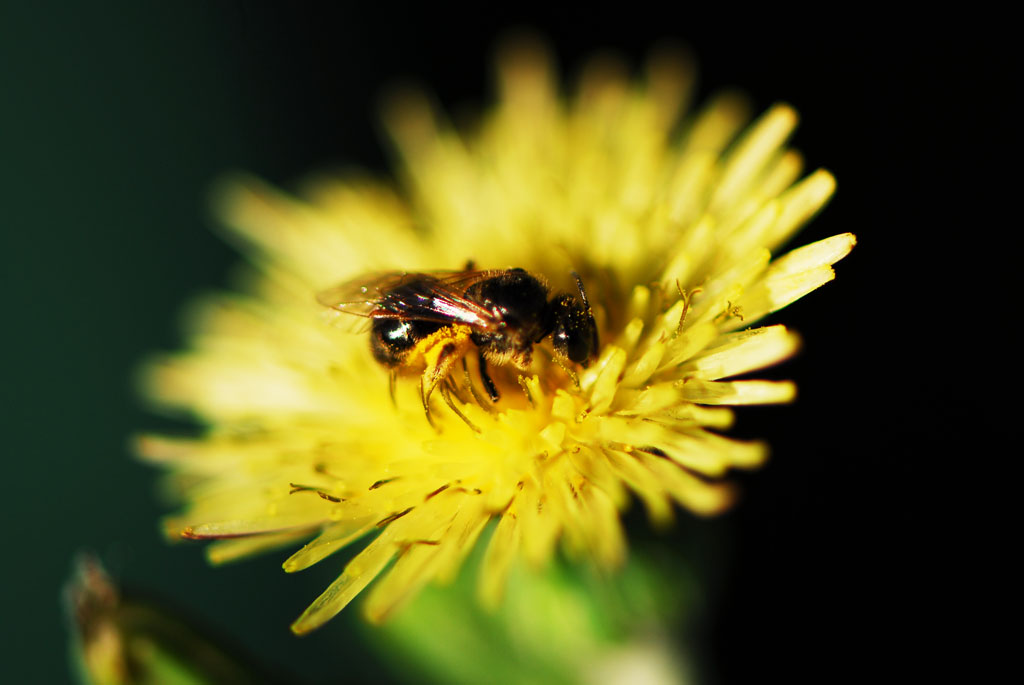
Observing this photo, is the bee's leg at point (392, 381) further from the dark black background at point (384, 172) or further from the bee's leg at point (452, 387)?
the dark black background at point (384, 172)

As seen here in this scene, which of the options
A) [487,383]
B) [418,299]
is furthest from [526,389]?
[418,299]

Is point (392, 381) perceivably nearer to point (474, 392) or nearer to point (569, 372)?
point (474, 392)

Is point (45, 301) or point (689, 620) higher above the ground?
point (45, 301)

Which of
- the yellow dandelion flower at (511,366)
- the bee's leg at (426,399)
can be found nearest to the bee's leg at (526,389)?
the yellow dandelion flower at (511,366)

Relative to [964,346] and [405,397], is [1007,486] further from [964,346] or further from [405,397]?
[405,397]

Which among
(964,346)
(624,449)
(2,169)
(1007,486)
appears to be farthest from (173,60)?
(1007,486)

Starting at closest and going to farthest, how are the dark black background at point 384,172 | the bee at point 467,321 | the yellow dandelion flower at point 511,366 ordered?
the yellow dandelion flower at point 511,366, the bee at point 467,321, the dark black background at point 384,172
